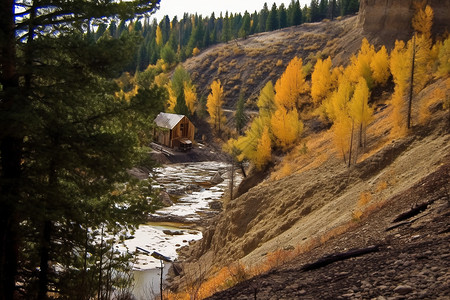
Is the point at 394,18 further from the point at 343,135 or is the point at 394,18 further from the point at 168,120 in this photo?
the point at 168,120

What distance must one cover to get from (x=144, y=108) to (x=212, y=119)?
235 feet

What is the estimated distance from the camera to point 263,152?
43.2 meters

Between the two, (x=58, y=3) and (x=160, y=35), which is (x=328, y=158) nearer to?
(x=58, y=3)

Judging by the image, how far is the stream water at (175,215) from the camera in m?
24.5

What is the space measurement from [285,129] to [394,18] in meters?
32.9

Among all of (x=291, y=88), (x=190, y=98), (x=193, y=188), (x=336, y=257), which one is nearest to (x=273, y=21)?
(x=190, y=98)

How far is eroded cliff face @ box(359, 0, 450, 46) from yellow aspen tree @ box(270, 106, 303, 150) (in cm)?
2726

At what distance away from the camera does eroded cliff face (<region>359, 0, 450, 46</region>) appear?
2318 inches

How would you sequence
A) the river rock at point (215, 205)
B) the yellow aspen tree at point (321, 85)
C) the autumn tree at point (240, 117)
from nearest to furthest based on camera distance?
the river rock at point (215, 205) → the yellow aspen tree at point (321, 85) → the autumn tree at point (240, 117)

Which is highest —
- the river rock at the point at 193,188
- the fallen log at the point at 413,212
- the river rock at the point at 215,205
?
the fallen log at the point at 413,212

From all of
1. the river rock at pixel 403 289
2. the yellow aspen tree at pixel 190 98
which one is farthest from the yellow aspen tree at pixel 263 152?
the yellow aspen tree at pixel 190 98

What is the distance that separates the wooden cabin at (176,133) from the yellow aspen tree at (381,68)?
3325cm

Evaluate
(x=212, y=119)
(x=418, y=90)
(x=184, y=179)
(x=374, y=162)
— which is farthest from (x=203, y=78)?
(x=374, y=162)

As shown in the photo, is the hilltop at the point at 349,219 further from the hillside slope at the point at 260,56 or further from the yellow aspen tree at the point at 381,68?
the hillside slope at the point at 260,56
